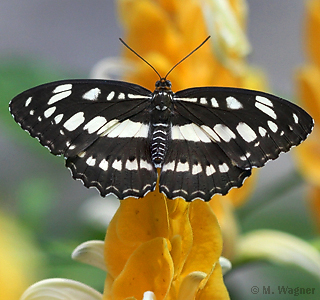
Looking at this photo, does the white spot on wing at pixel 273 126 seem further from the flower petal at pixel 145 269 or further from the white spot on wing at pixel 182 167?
the flower petal at pixel 145 269

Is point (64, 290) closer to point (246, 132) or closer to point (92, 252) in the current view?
point (92, 252)

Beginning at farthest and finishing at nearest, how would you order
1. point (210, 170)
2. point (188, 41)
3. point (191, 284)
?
point (188, 41)
point (210, 170)
point (191, 284)

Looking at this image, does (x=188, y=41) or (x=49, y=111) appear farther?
(x=188, y=41)

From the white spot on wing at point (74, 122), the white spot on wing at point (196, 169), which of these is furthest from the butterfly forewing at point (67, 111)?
the white spot on wing at point (196, 169)

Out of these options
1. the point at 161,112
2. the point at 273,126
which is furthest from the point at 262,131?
the point at 161,112

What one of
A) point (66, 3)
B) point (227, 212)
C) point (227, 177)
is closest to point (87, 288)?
point (227, 177)

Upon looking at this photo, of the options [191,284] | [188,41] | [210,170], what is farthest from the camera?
[188,41]

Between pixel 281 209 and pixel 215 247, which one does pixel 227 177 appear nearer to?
pixel 215 247

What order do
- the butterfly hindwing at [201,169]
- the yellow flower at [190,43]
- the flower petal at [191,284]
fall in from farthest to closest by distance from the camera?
1. the yellow flower at [190,43]
2. the butterfly hindwing at [201,169]
3. the flower petal at [191,284]
